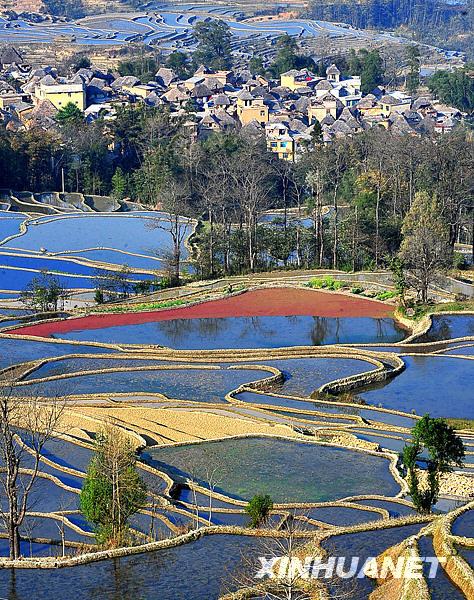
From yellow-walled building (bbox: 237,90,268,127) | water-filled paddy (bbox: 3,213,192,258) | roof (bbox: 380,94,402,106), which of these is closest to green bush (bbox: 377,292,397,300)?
water-filled paddy (bbox: 3,213,192,258)

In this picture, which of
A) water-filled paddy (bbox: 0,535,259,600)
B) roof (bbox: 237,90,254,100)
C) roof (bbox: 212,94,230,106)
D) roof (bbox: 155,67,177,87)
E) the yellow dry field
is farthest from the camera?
roof (bbox: 155,67,177,87)

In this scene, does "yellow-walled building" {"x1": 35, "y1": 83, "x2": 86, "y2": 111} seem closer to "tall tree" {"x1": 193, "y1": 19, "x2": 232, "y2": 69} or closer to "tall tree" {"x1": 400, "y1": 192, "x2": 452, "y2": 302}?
"tall tree" {"x1": 193, "y1": 19, "x2": 232, "y2": 69}

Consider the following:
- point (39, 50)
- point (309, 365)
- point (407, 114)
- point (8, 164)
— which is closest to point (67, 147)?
point (8, 164)

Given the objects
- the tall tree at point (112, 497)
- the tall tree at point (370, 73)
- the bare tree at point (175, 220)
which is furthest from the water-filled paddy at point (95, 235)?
the tall tree at point (370, 73)

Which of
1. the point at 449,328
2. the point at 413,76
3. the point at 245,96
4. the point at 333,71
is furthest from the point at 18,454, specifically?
the point at 413,76

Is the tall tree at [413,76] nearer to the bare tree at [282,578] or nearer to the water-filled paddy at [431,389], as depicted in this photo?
the water-filled paddy at [431,389]
